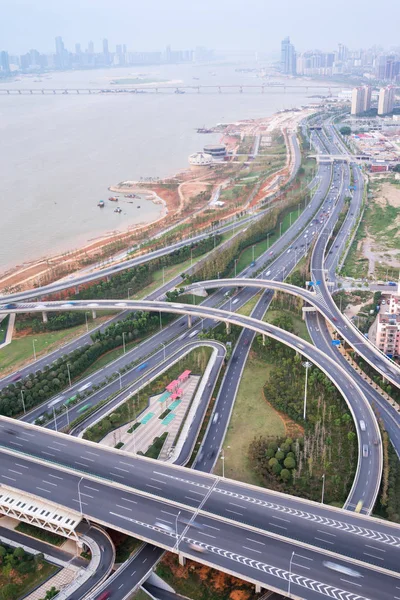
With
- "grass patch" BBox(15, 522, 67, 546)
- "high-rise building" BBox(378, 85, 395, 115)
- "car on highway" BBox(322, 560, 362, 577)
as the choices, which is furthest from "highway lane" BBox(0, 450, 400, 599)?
"high-rise building" BBox(378, 85, 395, 115)

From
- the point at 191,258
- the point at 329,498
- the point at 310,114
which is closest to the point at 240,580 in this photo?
the point at 329,498

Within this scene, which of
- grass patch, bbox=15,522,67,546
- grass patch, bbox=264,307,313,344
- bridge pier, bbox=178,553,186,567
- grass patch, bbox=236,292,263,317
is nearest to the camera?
bridge pier, bbox=178,553,186,567

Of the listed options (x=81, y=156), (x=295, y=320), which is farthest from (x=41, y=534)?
(x=81, y=156)

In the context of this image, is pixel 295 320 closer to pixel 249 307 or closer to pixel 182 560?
pixel 249 307

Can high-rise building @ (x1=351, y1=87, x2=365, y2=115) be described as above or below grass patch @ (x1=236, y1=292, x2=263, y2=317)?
above

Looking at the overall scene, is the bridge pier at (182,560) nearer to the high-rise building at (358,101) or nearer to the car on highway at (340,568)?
the car on highway at (340,568)

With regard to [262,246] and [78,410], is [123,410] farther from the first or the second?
[262,246]

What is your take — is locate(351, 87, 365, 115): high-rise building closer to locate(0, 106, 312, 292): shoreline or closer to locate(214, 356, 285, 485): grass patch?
locate(0, 106, 312, 292): shoreline

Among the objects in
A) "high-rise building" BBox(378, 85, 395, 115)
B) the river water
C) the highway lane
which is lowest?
the highway lane
